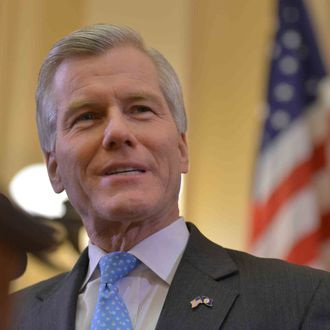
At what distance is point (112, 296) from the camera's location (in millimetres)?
2223

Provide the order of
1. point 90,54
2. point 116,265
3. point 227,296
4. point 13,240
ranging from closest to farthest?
1. point 13,240
2. point 227,296
3. point 116,265
4. point 90,54

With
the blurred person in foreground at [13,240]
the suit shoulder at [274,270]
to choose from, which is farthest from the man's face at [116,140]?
the blurred person in foreground at [13,240]

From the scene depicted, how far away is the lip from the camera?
225cm

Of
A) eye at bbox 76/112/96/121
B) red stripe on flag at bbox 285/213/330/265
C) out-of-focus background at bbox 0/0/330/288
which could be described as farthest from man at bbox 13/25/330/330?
out-of-focus background at bbox 0/0/330/288

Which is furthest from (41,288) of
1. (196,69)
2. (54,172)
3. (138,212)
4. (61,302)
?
(196,69)

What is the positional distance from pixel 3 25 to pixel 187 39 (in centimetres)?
136

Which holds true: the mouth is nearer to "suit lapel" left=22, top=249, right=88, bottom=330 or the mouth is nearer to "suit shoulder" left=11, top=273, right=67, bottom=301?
"suit lapel" left=22, top=249, right=88, bottom=330

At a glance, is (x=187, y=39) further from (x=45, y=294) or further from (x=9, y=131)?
(x=45, y=294)

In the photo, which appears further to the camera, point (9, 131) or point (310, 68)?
point (9, 131)

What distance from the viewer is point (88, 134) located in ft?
7.63

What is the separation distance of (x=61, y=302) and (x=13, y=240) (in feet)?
3.56

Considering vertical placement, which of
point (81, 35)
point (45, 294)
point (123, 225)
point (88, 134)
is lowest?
point (45, 294)

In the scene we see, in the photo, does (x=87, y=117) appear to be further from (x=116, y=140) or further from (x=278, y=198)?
(x=278, y=198)

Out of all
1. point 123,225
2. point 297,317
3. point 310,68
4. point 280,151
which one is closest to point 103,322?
point 123,225
